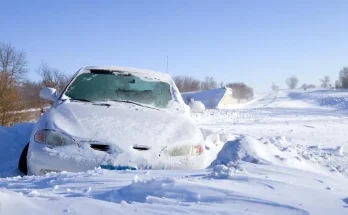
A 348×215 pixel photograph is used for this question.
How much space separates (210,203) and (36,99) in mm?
36836

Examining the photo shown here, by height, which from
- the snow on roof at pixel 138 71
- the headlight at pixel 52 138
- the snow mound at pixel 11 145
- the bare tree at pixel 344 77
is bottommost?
the snow mound at pixel 11 145

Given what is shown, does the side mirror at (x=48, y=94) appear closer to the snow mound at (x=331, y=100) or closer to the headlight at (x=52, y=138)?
the headlight at (x=52, y=138)

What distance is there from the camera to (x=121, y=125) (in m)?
3.45

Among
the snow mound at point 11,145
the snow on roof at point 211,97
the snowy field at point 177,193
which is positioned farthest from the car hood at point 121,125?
the snow on roof at point 211,97

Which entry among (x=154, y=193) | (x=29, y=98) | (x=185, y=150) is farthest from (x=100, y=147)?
(x=29, y=98)

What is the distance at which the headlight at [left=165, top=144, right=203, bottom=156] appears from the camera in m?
3.27

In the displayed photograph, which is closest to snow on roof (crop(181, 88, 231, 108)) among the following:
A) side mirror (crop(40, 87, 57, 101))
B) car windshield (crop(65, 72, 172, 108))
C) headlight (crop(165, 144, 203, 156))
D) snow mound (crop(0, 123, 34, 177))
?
snow mound (crop(0, 123, 34, 177))

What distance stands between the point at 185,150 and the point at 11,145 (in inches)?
145

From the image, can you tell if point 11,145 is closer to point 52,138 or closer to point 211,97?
point 52,138

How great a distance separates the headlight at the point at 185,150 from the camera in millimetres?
3270

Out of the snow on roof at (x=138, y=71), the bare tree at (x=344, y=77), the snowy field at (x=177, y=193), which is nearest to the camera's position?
the snowy field at (x=177, y=193)

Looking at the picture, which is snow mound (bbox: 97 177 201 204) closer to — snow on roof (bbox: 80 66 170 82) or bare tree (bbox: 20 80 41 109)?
snow on roof (bbox: 80 66 170 82)

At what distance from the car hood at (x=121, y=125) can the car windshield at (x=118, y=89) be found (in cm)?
44

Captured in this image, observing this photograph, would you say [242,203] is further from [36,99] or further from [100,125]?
[36,99]
